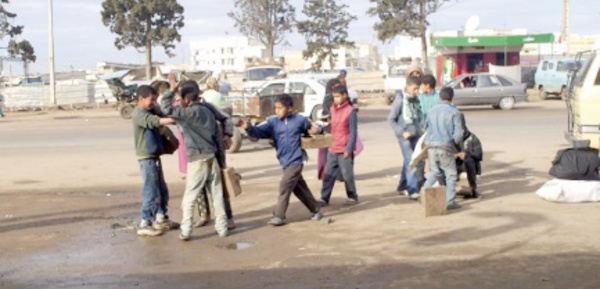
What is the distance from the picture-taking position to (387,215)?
29.2ft

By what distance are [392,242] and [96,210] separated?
4.39 m

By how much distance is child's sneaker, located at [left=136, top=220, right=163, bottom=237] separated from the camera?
8203 mm

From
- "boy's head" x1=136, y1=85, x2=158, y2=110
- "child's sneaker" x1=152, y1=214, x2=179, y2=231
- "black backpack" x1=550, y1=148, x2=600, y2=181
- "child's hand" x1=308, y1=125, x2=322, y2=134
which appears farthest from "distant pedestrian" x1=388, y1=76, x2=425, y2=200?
"boy's head" x1=136, y1=85, x2=158, y2=110

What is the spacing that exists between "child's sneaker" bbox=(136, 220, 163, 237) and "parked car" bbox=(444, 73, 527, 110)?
20588mm

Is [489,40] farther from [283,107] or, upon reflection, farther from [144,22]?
[283,107]

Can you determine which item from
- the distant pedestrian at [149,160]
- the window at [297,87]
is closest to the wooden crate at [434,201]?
the distant pedestrian at [149,160]

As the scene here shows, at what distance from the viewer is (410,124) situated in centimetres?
982

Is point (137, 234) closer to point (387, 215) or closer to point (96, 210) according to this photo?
point (96, 210)

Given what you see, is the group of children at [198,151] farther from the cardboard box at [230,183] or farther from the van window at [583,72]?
the van window at [583,72]

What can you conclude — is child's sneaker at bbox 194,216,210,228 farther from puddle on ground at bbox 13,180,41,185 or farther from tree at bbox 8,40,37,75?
tree at bbox 8,40,37,75

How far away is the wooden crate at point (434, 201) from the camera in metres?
8.55

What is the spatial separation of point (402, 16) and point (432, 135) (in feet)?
120

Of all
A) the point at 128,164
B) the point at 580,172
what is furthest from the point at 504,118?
the point at 580,172

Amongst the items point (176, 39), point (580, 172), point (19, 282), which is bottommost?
point (19, 282)
